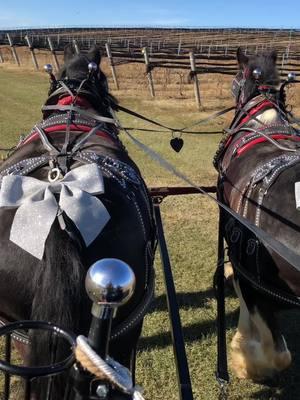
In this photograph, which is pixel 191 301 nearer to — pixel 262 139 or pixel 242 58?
pixel 262 139

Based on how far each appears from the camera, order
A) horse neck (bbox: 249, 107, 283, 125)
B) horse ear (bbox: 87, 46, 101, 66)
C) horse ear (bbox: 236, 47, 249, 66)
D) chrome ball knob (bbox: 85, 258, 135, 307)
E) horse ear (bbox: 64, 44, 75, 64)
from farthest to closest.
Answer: horse ear (bbox: 236, 47, 249, 66) → horse ear (bbox: 64, 44, 75, 64) → horse ear (bbox: 87, 46, 101, 66) → horse neck (bbox: 249, 107, 283, 125) → chrome ball knob (bbox: 85, 258, 135, 307)

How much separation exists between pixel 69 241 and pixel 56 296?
203 millimetres

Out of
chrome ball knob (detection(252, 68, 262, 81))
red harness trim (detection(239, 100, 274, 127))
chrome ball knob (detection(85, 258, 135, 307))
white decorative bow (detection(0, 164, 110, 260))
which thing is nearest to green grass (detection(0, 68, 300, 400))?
red harness trim (detection(239, 100, 274, 127))

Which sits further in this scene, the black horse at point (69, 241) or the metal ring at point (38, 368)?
the black horse at point (69, 241)

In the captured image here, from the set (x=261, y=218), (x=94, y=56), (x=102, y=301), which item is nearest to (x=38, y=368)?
(x=102, y=301)

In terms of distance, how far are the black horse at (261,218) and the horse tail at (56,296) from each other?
3.90ft

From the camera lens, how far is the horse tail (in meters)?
1.61

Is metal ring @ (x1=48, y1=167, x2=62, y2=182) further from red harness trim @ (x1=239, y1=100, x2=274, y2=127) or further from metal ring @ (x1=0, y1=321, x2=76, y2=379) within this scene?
red harness trim @ (x1=239, y1=100, x2=274, y2=127)

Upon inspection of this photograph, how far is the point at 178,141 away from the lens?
405cm

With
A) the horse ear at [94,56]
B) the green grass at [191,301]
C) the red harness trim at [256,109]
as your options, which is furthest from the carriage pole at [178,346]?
the horse ear at [94,56]

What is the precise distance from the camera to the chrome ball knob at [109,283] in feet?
2.85

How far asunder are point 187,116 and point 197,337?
9877 millimetres

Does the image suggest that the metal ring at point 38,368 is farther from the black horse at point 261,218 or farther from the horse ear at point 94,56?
the horse ear at point 94,56

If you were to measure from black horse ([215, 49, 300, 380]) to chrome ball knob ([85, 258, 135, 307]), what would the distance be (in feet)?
5.34
